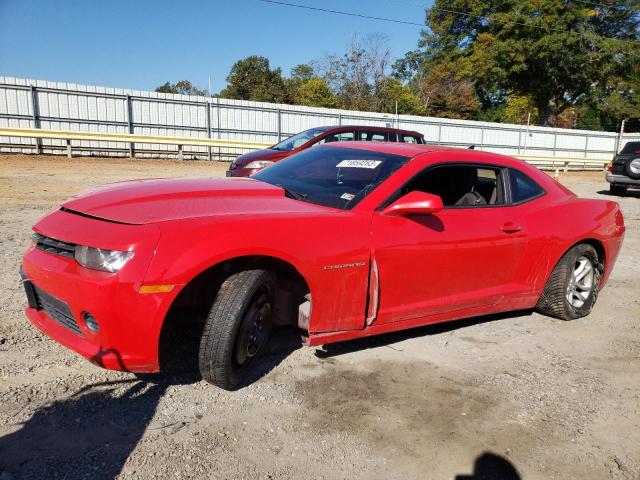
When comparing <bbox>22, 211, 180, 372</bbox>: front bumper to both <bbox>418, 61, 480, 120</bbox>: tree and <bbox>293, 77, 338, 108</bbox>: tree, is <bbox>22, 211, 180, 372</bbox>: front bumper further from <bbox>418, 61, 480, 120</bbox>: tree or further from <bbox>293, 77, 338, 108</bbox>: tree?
<bbox>418, 61, 480, 120</bbox>: tree

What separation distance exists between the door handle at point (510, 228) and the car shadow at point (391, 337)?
0.99 meters

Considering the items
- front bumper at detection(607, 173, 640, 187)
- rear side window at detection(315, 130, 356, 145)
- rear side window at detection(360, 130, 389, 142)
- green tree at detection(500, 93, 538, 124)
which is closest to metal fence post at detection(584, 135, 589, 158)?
green tree at detection(500, 93, 538, 124)

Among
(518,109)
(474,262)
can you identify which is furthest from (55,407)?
(518,109)

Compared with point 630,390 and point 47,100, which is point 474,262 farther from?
point 47,100

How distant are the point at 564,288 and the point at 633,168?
12579 millimetres

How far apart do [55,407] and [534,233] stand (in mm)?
3575

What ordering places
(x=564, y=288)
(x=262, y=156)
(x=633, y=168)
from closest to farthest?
(x=564, y=288) < (x=262, y=156) < (x=633, y=168)

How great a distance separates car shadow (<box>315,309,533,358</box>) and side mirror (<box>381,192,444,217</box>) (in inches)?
43.6

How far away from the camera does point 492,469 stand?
2.49m

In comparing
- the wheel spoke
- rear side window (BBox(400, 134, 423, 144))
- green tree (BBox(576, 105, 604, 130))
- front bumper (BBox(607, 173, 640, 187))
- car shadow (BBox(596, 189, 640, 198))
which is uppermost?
green tree (BBox(576, 105, 604, 130))

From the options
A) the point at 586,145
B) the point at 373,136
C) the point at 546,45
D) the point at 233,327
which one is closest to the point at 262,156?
the point at 373,136

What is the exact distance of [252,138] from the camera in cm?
2261

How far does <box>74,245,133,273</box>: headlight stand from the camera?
2525 mm

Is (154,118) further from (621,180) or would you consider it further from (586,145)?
(586,145)
